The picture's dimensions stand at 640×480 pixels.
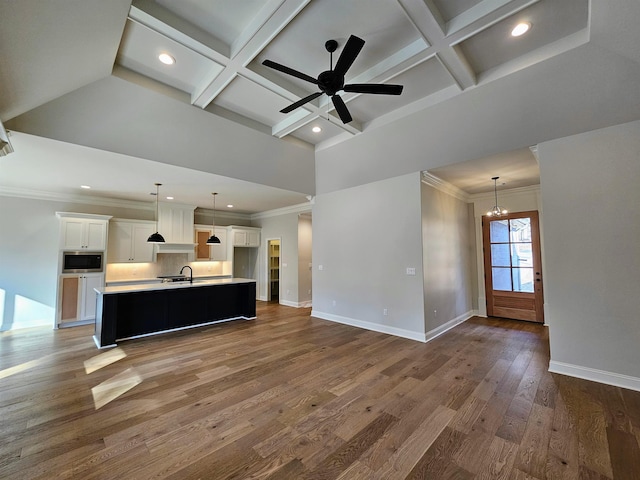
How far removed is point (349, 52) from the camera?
7.48 feet

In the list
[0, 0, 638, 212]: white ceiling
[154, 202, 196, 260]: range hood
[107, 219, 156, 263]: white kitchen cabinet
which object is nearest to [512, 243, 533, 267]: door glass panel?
[0, 0, 638, 212]: white ceiling

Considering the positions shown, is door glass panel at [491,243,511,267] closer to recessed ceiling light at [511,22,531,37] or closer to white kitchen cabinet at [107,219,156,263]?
recessed ceiling light at [511,22,531,37]

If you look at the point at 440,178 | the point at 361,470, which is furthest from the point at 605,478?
the point at 440,178

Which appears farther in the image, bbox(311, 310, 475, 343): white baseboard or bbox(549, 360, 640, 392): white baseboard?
bbox(311, 310, 475, 343): white baseboard

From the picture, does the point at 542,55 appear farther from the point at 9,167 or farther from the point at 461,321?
the point at 9,167

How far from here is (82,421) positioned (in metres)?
2.31

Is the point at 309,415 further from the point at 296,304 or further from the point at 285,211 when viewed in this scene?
the point at 285,211

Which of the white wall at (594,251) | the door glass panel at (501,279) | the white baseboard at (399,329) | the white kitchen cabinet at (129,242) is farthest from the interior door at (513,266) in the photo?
the white kitchen cabinet at (129,242)

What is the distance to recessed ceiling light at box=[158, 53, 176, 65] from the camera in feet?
10.1

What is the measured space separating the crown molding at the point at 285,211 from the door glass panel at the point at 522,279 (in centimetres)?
473

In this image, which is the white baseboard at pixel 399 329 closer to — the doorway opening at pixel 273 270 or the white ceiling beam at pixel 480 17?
the doorway opening at pixel 273 270

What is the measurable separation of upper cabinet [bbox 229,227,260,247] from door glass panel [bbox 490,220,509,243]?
6.34m

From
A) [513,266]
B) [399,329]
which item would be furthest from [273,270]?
[513,266]

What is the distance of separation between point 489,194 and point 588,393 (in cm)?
426
